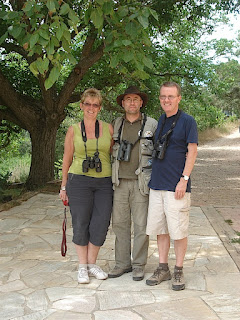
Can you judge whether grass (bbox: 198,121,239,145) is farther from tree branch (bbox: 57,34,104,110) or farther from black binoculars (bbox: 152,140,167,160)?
black binoculars (bbox: 152,140,167,160)

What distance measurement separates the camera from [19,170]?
1599 centimetres

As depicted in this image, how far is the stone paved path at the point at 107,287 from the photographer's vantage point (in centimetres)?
367

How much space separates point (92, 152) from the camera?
430cm

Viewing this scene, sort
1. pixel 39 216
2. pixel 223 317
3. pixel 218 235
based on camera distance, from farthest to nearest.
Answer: pixel 39 216 < pixel 218 235 < pixel 223 317

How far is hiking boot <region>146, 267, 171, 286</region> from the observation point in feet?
14.0

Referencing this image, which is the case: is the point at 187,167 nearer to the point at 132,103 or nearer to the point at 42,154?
the point at 132,103

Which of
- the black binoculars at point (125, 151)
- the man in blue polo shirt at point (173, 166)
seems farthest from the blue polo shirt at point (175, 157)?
the black binoculars at point (125, 151)

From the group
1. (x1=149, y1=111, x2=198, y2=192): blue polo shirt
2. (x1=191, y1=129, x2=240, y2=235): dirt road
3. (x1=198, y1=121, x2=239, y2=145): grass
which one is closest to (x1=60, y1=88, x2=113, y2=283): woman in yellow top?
(x1=149, y1=111, x2=198, y2=192): blue polo shirt

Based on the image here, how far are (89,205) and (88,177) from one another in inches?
11.3

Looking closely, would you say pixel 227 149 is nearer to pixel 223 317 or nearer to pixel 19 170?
pixel 19 170

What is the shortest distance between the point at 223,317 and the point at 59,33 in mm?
2748

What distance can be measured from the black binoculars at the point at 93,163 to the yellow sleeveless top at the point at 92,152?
0.17 feet

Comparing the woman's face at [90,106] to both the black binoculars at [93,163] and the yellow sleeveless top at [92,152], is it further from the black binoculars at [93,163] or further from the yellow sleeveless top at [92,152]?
the black binoculars at [93,163]

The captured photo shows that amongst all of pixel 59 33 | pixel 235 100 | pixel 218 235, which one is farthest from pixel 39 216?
pixel 235 100
